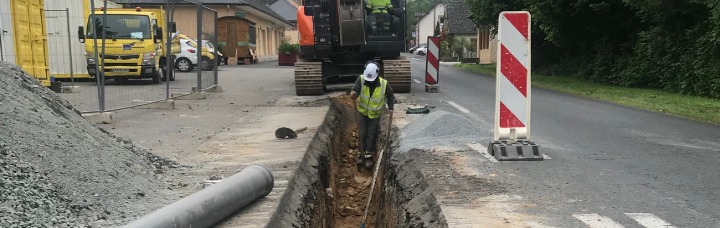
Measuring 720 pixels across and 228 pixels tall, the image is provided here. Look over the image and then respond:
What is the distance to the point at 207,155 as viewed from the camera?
6.80 m

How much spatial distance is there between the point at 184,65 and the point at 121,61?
344 inches

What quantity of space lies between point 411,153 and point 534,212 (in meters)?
2.67

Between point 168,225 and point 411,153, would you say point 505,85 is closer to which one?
point 411,153

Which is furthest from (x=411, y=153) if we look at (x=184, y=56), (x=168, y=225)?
(x=184, y=56)

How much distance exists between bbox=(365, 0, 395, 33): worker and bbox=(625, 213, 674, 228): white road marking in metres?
10.2

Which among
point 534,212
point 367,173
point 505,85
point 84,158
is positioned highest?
point 505,85

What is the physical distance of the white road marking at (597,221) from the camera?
161 inches

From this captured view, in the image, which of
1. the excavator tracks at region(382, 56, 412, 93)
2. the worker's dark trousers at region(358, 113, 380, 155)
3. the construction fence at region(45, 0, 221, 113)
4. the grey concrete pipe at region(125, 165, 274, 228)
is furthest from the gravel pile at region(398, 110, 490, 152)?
the construction fence at region(45, 0, 221, 113)

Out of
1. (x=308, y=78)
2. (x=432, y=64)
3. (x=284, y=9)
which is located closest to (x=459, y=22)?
(x=284, y=9)

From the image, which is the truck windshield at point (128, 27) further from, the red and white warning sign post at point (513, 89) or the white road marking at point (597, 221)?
the white road marking at point (597, 221)

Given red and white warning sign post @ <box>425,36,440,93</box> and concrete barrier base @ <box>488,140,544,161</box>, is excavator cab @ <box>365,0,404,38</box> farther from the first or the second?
concrete barrier base @ <box>488,140,544,161</box>

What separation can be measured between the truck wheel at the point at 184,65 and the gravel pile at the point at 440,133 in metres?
19.0

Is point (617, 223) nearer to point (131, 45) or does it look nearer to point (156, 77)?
point (131, 45)

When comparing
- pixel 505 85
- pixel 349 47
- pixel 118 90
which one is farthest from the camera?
pixel 118 90
